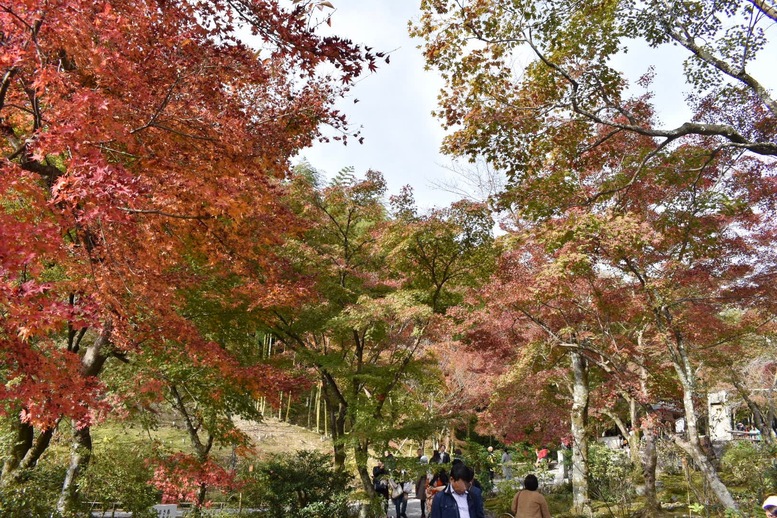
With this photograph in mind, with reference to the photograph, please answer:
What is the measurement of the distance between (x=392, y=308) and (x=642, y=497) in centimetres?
913

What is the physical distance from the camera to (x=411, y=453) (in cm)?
2361

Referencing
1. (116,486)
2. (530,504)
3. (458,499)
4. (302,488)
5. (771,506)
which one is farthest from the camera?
(302,488)

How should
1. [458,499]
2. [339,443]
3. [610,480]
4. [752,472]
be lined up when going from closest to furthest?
[458,499]
[339,443]
[610,480]
[752,472]

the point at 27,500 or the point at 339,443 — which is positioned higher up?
the point at 339,443

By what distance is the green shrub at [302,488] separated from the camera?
8.70 metres

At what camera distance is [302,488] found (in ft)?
28.9

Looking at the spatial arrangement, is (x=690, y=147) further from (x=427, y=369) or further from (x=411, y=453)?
(x=411, y=453)

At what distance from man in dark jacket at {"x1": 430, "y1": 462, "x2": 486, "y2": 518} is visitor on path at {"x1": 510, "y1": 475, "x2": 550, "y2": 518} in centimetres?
161

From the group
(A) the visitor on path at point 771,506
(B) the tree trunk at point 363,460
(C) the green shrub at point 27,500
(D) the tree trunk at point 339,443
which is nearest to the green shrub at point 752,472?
(A) the visitor on path at point 771,506

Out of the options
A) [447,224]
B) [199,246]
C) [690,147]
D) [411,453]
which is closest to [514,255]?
[447,224]

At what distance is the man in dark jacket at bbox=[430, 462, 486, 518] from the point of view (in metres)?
4.11

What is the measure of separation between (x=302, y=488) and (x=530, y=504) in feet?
15.8

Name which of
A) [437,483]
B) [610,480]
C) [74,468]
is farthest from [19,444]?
[610,480]

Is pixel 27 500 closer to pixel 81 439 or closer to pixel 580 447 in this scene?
pixel 81 439
